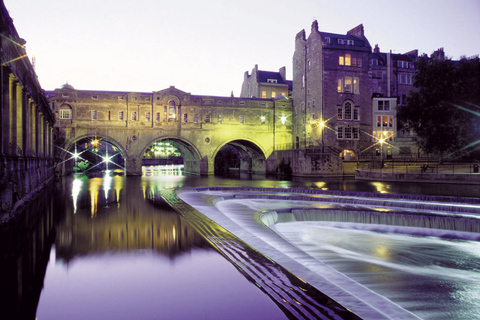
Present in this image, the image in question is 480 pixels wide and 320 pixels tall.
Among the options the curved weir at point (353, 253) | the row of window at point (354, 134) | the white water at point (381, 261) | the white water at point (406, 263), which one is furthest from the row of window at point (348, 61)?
the white water at point (406, 263)

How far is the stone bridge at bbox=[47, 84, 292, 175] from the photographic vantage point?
42219 millimetres

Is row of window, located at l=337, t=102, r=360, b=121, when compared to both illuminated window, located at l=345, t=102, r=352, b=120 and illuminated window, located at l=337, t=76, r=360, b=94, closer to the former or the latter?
illuminated window, located at l=345, t=102, r=352, b=120

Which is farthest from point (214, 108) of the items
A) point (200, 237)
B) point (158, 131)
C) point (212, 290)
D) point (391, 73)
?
point (212, 290)

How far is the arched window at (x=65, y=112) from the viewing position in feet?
137

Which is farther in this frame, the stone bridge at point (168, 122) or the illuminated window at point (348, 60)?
the illuminated window at point (348, 60)

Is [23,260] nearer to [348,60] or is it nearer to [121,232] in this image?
[121,232]

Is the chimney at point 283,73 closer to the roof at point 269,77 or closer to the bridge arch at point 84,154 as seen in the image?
the roof at point 269,77

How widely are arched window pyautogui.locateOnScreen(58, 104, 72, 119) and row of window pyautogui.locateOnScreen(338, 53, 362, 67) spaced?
3118cm

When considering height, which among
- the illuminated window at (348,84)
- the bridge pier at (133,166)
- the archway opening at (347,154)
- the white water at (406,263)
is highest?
the illuminated window at (348,84)

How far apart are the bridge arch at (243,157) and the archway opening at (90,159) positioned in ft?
49.9

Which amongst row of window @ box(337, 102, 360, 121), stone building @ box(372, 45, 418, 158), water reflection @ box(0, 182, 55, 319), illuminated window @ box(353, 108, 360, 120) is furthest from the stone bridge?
water reflection @ box(0, 182, 55, 319)

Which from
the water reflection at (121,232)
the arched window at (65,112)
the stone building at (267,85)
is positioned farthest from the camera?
the stone building at (267,85)

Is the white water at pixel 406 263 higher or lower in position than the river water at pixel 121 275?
lower

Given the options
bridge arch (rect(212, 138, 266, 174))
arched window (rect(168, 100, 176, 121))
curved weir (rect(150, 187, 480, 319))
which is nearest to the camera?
curved weir (rect(150, 187, 480, 319))
